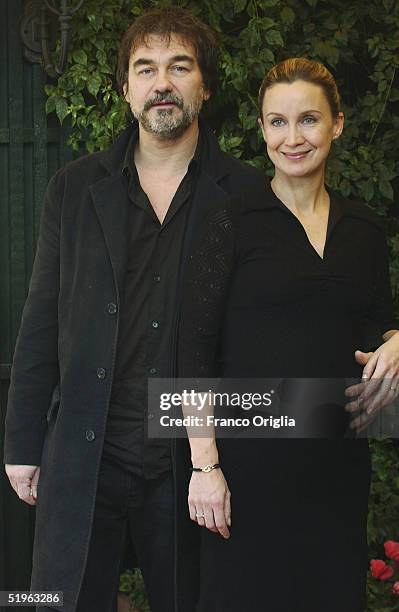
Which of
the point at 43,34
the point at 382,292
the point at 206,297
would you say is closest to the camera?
the point at 206,297

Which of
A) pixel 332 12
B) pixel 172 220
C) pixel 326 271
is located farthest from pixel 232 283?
pixel 332 12

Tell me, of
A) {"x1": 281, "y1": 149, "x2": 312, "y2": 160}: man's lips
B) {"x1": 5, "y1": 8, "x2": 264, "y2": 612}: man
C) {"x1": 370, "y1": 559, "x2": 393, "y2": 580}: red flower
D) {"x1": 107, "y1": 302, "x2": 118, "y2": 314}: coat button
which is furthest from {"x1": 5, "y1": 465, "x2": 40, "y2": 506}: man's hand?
{"x1": 370, "y1": 559, "x2": 393, "y2": 580}: red flower

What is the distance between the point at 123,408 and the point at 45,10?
140 centimetres

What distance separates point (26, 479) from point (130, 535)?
10.9 inches

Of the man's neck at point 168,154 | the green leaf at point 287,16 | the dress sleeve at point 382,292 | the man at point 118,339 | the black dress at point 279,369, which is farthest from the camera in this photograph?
the green leaf at point 287,16

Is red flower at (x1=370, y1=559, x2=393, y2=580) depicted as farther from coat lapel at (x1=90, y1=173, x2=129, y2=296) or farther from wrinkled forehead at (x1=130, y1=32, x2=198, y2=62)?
wrinkled forehead at (x1=130, y1=32, x2=198, y2=62)

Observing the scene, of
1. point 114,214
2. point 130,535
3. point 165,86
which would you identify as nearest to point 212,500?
point 130,535

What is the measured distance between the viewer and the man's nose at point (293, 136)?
2021 mm

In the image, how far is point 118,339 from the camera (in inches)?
88.7

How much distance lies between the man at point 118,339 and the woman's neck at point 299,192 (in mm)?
99

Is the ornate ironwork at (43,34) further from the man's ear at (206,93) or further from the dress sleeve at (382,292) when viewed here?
the dress sleeve at (382,292)

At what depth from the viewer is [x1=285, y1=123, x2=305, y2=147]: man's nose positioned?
2.02 meters

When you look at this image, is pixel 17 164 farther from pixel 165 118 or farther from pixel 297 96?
pixel 297 96

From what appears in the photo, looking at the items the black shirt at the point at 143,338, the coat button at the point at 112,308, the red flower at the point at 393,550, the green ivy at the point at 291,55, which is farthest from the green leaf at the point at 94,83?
the red flower at the point at 393,550
